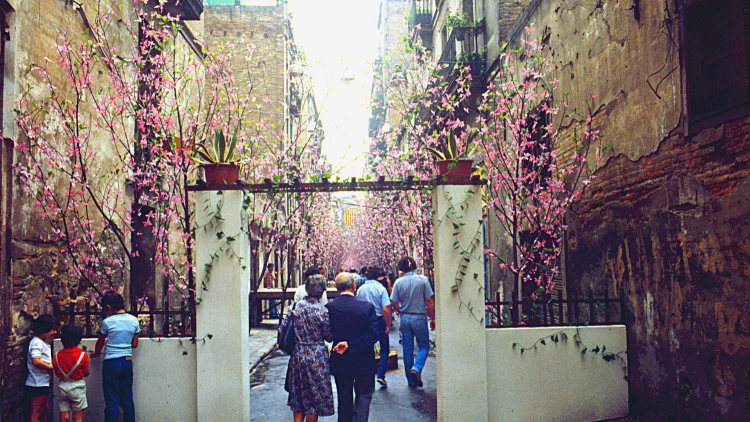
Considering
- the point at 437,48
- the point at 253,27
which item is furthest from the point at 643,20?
the point at 253,27

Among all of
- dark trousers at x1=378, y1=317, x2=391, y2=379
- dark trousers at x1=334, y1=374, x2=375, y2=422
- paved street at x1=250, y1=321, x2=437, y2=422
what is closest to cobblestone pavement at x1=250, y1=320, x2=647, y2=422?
paved street at x1=250, y1=321, x2=437, y2=422

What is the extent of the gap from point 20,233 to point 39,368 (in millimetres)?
1567

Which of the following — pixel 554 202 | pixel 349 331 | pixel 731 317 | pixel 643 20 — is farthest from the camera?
pixel 554 202

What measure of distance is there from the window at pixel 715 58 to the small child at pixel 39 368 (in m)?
6.91

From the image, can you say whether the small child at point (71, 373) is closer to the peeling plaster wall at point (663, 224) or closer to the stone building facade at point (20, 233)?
the stone building facade at point (20, 233)

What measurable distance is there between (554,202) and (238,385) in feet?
16.7

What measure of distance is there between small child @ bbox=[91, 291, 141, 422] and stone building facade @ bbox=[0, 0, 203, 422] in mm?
859

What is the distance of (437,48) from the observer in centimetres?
2348

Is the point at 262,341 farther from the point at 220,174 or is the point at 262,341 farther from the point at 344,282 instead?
the point at 344,282

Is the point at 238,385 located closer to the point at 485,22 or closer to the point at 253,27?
the point at 485,22

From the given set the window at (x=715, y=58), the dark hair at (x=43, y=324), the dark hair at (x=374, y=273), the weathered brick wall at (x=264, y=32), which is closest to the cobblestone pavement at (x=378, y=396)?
the dark hair at (x=374, y=273)

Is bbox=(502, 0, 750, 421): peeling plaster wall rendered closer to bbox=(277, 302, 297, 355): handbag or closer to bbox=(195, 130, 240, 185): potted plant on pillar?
bbox=(277, 302, 297, 355): handbag

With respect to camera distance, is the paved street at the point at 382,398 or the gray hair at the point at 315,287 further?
the paved street at the point at 382,398

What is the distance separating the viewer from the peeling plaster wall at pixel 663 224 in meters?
5.30
